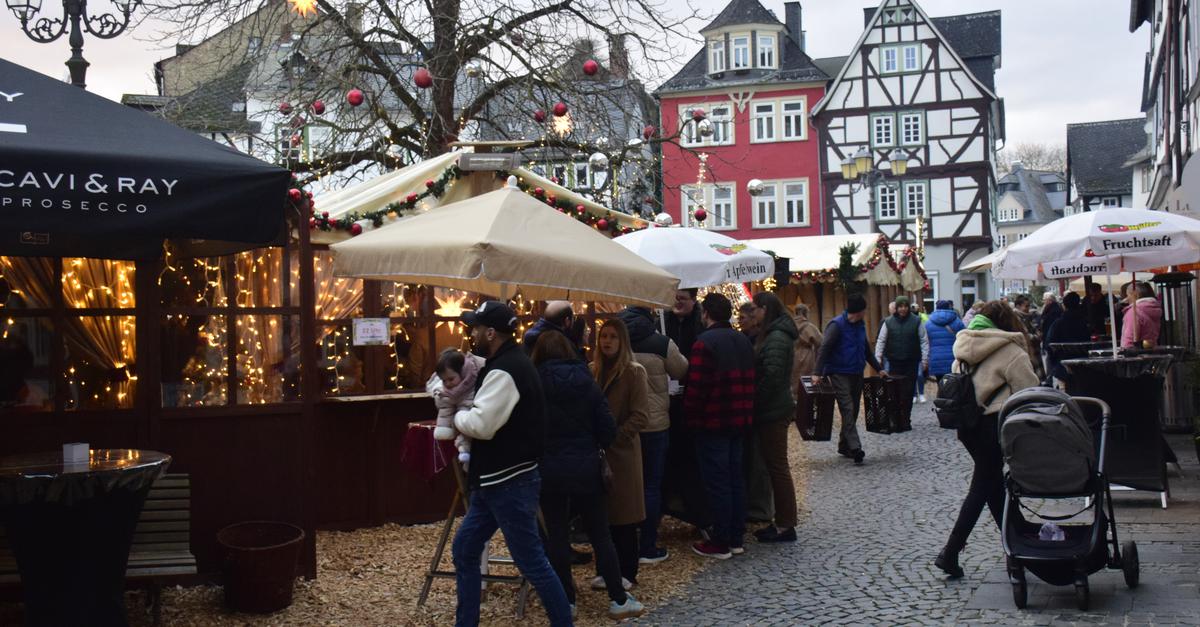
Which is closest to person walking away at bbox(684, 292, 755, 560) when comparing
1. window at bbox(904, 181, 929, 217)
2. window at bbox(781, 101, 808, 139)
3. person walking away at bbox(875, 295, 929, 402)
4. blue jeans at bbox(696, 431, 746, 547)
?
blue jeans at bbox(696, 431, 746, 547)

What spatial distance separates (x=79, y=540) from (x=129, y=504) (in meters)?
0.28

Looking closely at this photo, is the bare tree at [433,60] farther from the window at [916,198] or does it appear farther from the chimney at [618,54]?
the window at [916,198]

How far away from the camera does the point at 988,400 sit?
24.0ft

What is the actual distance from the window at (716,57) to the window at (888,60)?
613 cm

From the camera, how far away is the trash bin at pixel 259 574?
683cm

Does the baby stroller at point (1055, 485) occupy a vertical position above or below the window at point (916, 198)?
below

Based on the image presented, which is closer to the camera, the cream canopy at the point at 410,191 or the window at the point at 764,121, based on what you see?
the cream canopy at the point at 410,191

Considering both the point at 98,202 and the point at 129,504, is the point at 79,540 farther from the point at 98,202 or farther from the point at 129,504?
the point at 98,202

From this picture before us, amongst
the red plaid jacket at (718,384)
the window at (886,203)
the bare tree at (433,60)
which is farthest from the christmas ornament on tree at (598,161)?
the window at (886,203)

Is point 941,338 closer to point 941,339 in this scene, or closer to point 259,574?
point 941,339

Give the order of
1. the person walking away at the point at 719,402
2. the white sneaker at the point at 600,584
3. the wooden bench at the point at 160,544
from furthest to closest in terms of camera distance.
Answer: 1. the person walking away at the point at 719,402
2. the white sneaker at the point at 600,584
3. the wooden bench at the point at 160,544

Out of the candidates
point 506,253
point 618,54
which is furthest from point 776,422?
point 618,54

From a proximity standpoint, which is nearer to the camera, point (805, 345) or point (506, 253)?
point (506, 253)

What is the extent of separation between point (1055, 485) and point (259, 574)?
4383mm
